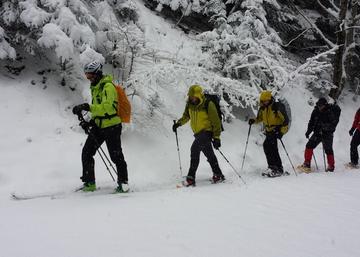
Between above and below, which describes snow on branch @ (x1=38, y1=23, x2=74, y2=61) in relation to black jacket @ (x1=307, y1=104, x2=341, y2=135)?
above

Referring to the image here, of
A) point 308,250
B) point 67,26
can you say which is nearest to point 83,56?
point 67,26

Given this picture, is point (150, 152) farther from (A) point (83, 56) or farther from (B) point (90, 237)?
(B) point (90, 237)

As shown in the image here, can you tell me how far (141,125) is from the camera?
9.64 meters

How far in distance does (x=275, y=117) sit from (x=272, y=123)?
17cm

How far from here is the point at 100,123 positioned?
23.1 ft

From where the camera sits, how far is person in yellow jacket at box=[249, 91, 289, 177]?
29.3 feet

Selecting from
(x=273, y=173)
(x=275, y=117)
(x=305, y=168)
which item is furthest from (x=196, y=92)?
(x=305, y=168)

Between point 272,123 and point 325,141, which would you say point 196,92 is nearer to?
point 272,123

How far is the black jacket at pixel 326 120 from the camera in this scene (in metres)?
9.63

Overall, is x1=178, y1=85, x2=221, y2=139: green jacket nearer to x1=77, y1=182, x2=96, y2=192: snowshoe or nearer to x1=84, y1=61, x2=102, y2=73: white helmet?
x1=84, y1=61, x2=102, y2=73: white helmet

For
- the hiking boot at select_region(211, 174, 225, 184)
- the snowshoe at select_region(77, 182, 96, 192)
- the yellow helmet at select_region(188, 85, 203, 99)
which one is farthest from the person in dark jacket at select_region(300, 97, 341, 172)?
the snowshoe at select_region(77, 182, 96, 192)

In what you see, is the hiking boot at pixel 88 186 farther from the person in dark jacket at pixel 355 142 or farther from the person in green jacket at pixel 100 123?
the person in dark jacket at pixel 355 142

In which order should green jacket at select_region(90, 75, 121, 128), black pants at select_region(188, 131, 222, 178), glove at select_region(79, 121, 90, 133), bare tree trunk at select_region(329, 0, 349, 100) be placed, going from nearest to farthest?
1. green jacket at select_region(90, 75, 121, 128)
2. glove at select_region(79, 121, 90, 133)
3. black pants at select_region(188, 131, 222, 178)
4. bare tree trunk at select_region(329, 0, 349, 100)

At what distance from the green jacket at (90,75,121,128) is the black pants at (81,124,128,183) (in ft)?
0.46
